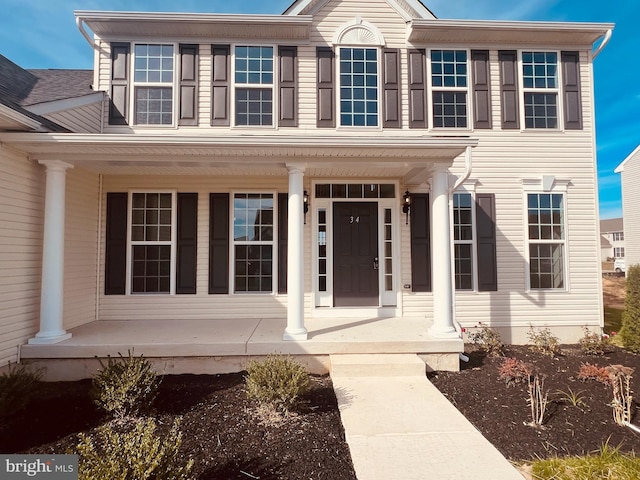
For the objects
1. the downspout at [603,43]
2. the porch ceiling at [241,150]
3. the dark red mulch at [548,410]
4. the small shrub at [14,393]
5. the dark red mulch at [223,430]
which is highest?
the downspout at [603,43]

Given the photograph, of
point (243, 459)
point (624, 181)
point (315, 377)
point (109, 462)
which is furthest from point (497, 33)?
point (624, 181)

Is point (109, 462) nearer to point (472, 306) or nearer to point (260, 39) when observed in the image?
point (472, 306)

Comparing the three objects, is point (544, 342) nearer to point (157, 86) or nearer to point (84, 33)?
point (157, 86)

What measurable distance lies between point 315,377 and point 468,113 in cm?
546

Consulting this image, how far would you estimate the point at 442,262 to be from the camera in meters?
4.59

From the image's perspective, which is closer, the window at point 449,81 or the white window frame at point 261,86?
the white window frame at point 261,86

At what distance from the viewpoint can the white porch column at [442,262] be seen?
457 cm

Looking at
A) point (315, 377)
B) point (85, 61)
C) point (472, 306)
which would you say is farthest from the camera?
point (85, 61)

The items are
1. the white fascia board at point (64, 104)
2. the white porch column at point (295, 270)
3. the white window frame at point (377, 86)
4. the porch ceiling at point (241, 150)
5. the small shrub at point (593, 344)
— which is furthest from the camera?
the white window frame at point (377, 86)

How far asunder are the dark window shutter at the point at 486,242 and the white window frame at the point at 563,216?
0.61 metres

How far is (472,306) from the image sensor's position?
235 inches

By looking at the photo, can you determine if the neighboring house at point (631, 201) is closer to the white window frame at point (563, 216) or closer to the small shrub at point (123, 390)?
the white window frame at point (563, 216)

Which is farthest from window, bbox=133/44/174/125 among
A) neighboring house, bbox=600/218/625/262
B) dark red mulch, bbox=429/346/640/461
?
neighboring house, bbox=600/218/625/262

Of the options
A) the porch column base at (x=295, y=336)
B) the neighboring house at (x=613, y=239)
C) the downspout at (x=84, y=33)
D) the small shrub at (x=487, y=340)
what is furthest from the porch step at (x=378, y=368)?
the neighboring house at (x=613, y=239)
